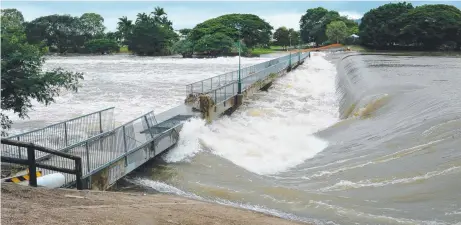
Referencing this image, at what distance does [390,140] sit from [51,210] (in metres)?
12.3

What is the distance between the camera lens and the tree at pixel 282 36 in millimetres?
135500

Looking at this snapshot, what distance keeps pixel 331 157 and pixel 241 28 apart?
10463cm

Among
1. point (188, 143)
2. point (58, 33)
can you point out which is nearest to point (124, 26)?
point (58, 33)

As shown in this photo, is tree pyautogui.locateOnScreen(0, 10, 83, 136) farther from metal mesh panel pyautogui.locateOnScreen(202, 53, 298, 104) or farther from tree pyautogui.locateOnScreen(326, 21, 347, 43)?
tree pyautogui.locateOnScreen(326, 21, 347, 43)

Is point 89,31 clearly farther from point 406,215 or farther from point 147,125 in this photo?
point 406,215

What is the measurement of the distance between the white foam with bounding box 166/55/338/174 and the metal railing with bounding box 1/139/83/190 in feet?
18.2

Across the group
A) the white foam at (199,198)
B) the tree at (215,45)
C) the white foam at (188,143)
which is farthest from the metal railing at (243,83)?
the tree at (215,45)

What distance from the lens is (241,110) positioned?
2681cm

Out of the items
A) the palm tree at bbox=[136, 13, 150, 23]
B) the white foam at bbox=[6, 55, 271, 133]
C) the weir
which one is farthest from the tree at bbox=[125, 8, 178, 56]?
the weir

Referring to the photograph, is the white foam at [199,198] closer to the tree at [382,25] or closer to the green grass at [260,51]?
the tree at [382,25]

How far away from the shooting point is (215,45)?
103 m

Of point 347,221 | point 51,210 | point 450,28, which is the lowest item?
point 347,221

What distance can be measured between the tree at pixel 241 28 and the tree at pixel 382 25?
28.5 metres

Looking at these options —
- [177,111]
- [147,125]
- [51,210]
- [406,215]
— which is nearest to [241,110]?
[177,111]
